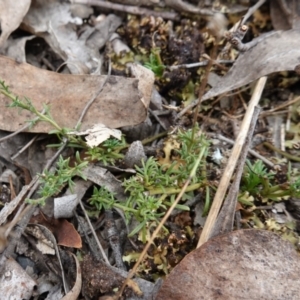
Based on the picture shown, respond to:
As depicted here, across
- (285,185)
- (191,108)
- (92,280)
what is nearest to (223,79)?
(191,108)

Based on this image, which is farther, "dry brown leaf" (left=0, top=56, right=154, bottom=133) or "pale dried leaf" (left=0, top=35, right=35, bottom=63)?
"pale dried leaf" (left=0, top=35, right=35, bottom=63)

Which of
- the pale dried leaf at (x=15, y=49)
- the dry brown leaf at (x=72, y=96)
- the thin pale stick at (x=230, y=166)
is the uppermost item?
the pale dried leaf at (x=15, y=49)

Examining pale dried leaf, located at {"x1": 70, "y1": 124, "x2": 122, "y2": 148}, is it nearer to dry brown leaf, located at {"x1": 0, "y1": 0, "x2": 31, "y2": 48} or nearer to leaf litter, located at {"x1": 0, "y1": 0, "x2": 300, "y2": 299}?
leaf litter, located at {"x1": 0, "y1": 0, "x2": 300, "y2": 299}

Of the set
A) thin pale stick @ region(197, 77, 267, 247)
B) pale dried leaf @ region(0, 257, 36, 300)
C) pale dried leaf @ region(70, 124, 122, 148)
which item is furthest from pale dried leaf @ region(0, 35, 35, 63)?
thin pale stick @ region(197, 77, 267, 247)

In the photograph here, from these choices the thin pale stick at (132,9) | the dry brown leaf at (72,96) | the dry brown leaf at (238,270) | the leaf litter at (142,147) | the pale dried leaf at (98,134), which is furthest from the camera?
the thin pale stick at (132,9)

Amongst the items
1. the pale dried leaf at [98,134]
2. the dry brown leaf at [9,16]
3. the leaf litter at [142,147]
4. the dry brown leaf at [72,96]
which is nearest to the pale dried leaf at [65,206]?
the leaf litter at [142,147]

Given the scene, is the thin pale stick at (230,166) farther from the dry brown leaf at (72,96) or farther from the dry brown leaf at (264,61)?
the dry brown leaf at (72,96)

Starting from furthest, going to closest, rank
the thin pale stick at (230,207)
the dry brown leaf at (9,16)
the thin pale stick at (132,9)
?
1. the thin pale stick at (132,9)
2. the dry brown leaf at (9,16)
3. the thin pale stick at (230,207)

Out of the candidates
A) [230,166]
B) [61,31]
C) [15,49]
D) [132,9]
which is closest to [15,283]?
[230,166]
